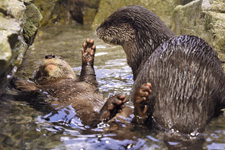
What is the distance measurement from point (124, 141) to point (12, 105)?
4.20 ft

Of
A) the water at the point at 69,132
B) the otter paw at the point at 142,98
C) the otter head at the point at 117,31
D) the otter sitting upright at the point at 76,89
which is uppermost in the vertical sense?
the otter head at the point at 117,31

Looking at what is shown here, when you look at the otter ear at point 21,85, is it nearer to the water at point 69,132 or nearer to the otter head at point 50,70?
the water at point 69,132

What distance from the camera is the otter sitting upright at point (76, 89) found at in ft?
7.73

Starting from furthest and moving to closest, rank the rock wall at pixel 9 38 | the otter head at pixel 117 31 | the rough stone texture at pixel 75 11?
the rough stone texture at pixel 75 11 → the otter head at pixel 117 31 → the rock wall at pixel 9 38

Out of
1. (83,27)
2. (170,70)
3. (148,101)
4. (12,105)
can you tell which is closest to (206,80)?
(170,70)

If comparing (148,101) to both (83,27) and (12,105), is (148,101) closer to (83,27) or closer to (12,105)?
(12,105)

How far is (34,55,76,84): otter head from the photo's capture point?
11.6ft

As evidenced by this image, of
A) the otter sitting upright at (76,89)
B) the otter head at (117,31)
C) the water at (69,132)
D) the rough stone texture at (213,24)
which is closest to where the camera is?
the water at (69,132)

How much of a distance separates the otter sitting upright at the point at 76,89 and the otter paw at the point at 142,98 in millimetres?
126

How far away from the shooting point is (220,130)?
2.29 meters

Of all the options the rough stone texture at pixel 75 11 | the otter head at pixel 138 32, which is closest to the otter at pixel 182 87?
the otter head at pixel 138 32

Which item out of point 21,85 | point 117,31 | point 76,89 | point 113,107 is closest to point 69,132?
point 113,107

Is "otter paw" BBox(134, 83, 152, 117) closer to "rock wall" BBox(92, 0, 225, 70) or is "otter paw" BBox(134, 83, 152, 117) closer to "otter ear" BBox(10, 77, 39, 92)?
"otter ear" BBox(10, 77, 39, 92)

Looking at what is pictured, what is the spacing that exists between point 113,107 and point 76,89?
100cm
